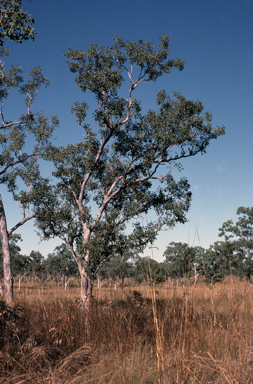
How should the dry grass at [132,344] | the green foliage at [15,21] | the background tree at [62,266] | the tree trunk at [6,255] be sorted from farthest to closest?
the background tree at [62,266] → the tree trunk at [6,255] → the green foliage at [15,21] → the dry grass at [132,344]

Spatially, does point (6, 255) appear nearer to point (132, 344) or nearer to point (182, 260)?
point (132, 344)

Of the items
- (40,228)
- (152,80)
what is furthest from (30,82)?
(40,228)

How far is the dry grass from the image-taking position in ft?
9.30

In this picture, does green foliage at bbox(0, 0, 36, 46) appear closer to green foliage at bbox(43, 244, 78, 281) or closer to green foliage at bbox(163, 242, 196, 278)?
green foliage at bbox(163, 242, 196, 278)

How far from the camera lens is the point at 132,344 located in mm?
4293

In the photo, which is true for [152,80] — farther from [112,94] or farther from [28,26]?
[28,26]

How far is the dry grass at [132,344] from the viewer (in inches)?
112

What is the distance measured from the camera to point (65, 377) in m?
3.21

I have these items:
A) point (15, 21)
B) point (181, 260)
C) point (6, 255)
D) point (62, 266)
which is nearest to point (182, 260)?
point (181, 260)

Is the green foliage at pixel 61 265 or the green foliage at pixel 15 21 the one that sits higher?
the green foliage at pixel 15 21

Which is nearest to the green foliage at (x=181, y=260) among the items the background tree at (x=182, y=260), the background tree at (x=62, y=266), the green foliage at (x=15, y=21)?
the background tree at (x=182, y=260)

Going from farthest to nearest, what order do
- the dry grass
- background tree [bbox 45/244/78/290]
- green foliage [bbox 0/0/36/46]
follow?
1. background tree [bbox 45/244/78/290]
2. green foliage [bbox 0/0/36/46]
3. the dry grass

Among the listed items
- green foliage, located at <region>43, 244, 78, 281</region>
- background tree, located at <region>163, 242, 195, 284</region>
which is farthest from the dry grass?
green foliage, located at <region>43, 244, 78, 281</region>

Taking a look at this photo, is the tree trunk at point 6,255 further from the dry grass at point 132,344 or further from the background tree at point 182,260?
the dry grass at point 132,344
